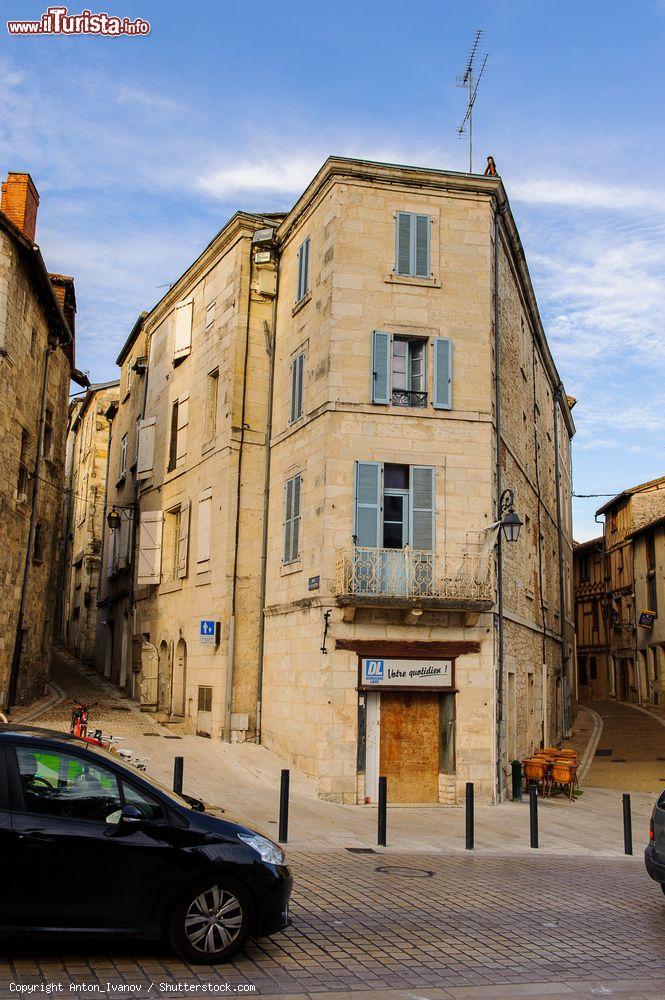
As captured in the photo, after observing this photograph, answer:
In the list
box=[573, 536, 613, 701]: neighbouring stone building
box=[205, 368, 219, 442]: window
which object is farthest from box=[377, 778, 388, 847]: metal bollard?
box=[573, 536, 613, 701]: neighbouring stone building

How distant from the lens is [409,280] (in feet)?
54.3

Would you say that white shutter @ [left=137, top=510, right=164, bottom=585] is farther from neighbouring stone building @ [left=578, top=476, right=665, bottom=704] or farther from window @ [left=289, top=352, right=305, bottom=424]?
neighbouring stone building @ [left=578, top=476, right=665, bottom=704]

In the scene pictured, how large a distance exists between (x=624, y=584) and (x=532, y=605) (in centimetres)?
2515

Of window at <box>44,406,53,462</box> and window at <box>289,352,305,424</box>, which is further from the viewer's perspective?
window at <box>44,406,53,462</box>

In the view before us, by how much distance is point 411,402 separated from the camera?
16.2m

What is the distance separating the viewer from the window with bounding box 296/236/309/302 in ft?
58.4

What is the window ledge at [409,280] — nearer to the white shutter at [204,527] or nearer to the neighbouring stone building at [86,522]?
the white shutter at [204,527]

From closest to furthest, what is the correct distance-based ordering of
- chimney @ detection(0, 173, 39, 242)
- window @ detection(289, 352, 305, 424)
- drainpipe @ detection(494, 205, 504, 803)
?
1. drainpipe @ detection(494, 205, 504, 803)
2. window @ detection(289, 352, 305, 424)
3. chimney @ detection(0, 173, 39, 242)

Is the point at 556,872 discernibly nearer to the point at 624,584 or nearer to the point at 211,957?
the point at 211,957

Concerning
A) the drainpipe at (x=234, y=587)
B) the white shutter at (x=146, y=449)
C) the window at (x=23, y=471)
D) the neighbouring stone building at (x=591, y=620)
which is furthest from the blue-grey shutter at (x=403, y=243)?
the neighbouring stone building at (x=591, y=620)

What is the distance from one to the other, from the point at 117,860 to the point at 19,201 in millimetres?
19505

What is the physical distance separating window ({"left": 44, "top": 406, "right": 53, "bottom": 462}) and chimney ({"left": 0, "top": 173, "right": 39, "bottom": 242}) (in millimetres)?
4528

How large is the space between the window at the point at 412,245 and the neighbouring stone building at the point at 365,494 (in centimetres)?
4

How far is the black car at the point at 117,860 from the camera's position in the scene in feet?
17.6
